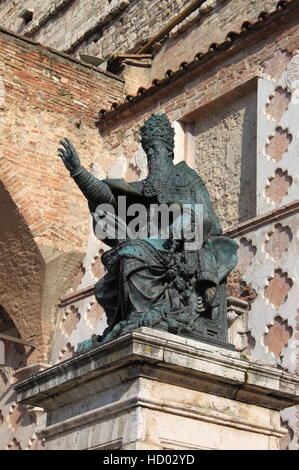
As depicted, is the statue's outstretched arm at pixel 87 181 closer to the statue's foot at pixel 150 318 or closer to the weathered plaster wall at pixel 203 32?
the statue's foot at pixel 150 318

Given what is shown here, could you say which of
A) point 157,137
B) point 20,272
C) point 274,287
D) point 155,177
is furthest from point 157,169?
point 20,272

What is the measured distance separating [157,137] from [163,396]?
1722mm

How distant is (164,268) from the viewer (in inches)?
206

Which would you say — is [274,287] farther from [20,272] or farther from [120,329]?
[120,329]

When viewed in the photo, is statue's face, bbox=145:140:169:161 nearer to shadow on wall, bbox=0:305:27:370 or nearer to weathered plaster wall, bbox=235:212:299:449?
weathered plaster wall, bbox=235:212:299:449

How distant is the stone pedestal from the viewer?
4754mm

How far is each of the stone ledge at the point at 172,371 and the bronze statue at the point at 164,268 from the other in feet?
0.56

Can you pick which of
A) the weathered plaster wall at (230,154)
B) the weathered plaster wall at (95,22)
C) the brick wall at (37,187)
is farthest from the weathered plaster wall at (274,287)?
the weathered plaster wall at (95,22)

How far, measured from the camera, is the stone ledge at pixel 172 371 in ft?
15.7

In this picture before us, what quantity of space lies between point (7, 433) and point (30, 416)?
48 centimetres

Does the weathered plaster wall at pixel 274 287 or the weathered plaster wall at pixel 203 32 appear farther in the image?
the weathered plaster wall at pixel 203 32

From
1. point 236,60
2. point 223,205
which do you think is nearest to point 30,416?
point 223,205

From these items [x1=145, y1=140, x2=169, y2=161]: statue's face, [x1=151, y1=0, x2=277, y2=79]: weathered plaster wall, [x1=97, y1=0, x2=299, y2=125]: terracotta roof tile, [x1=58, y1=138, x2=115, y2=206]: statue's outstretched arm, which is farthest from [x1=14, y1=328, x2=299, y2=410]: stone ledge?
[x1=151, y1=0, x2=277, y2=79]: weathered plaster wall

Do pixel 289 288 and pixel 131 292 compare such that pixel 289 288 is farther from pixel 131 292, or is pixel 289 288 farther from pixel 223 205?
pixel 131 292
